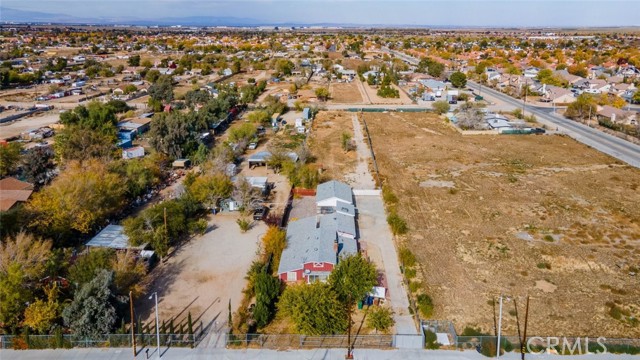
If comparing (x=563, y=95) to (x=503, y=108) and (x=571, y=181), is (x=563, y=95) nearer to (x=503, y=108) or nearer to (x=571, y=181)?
(x=503, y=108)

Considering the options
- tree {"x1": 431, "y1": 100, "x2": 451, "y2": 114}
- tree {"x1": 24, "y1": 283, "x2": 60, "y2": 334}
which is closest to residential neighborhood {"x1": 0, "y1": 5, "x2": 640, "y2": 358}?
tree {"x1": 24, "y1": 283, "x2": 60, "y2": 334}

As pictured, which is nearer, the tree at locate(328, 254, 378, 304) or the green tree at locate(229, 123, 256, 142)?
the tree at locate(328, 254, 378, 304)

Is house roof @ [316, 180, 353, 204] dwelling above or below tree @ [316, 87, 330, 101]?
below

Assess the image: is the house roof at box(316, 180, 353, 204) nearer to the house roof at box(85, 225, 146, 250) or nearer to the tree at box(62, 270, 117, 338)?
the house roof at box(85, 225, 146, 250)

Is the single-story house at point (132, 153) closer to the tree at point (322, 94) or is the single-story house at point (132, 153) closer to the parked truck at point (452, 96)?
the tree at point (322, 94)

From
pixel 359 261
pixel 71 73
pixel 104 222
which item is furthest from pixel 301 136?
pixel 71 73

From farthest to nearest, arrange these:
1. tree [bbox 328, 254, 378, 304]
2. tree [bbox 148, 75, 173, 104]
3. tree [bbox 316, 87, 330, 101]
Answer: tree [bbox 316, 87, 330, 101], tree [bbox 148, 75, 173, 104], tree [bbox 328, 254, 378, 304]
